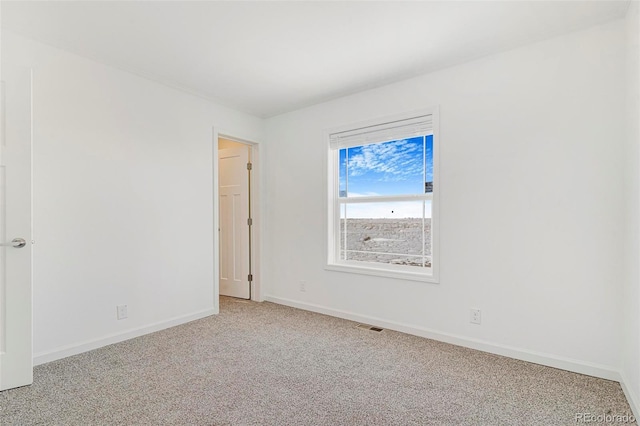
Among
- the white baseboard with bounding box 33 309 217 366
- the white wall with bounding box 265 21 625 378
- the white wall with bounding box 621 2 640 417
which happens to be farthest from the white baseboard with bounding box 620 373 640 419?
the white baseboard with bounding box 33 309 217 366

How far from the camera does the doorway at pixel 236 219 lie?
4496 millimetres

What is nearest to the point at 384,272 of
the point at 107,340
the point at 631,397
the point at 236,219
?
the point at 631,397

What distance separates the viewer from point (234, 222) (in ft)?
15.3

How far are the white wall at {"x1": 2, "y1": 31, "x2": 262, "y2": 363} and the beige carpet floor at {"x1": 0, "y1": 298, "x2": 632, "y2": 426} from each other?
1.18 feet

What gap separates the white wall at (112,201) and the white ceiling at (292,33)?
269mm

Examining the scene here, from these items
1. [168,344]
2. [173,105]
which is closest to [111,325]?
[168,344]

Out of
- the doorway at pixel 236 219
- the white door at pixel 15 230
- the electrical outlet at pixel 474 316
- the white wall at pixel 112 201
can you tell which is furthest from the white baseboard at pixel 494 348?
the white door at pixel 15 230

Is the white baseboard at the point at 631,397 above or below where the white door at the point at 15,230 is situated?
below

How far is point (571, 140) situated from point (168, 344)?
352cm

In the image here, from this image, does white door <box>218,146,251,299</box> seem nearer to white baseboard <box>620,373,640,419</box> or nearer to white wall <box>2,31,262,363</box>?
white wall <box>2,31,262,363</box>

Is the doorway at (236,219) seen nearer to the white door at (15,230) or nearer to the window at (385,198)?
the window at (385,198)

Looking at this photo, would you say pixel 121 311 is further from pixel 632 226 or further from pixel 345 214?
pixel 632 226

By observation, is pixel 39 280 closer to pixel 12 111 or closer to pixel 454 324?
pixel 12 111

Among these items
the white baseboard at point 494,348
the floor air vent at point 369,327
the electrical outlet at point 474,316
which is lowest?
the floor air vent at point 369,327
